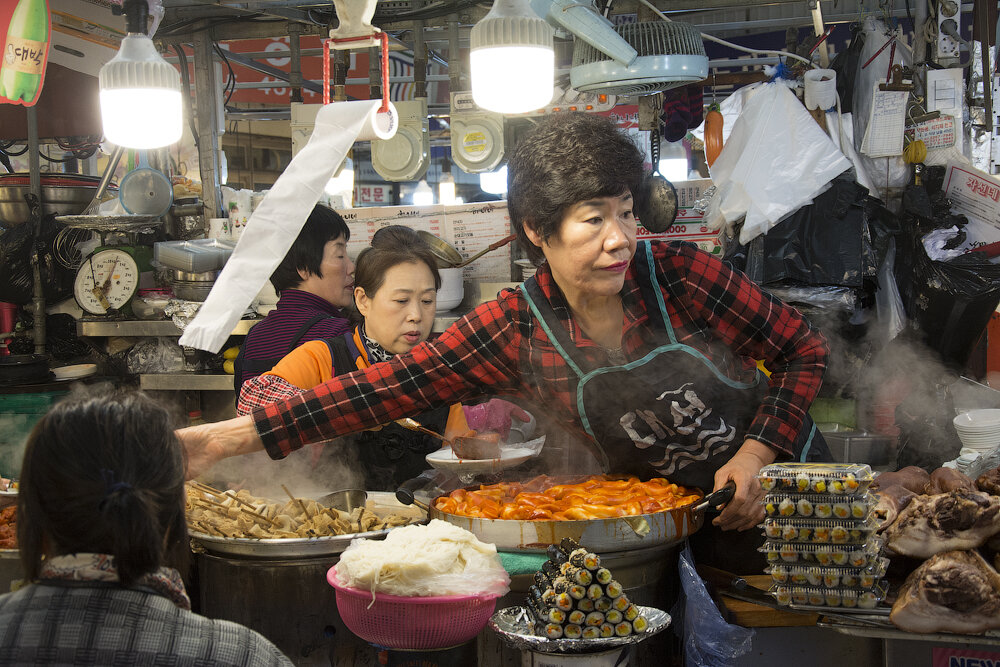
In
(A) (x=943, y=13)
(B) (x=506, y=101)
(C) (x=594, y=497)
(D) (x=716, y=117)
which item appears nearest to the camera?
(C) (x=594, y=497)

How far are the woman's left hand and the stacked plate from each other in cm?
187

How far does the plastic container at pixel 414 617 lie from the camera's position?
1.87 m

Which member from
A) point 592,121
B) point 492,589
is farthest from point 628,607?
point 592,121

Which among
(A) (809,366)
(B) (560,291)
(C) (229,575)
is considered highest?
(B) (560,291)

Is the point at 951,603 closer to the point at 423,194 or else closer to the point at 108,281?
the point at 108,281

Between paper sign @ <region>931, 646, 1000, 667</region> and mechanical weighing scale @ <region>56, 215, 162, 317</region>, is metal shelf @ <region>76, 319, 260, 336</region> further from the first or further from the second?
paper sign @ <region>931, 646, 1000, 667</region>

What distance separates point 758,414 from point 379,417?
105cm

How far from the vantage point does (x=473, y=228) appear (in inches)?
189

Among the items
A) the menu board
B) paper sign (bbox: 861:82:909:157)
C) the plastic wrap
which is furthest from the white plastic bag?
the plastic wrap

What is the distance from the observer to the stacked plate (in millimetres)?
3625

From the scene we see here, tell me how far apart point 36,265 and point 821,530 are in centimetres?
513

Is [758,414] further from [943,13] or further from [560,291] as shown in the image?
[943,13]

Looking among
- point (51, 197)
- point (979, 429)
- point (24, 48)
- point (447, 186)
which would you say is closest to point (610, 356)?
point (979, 429)

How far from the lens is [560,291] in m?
2.43
